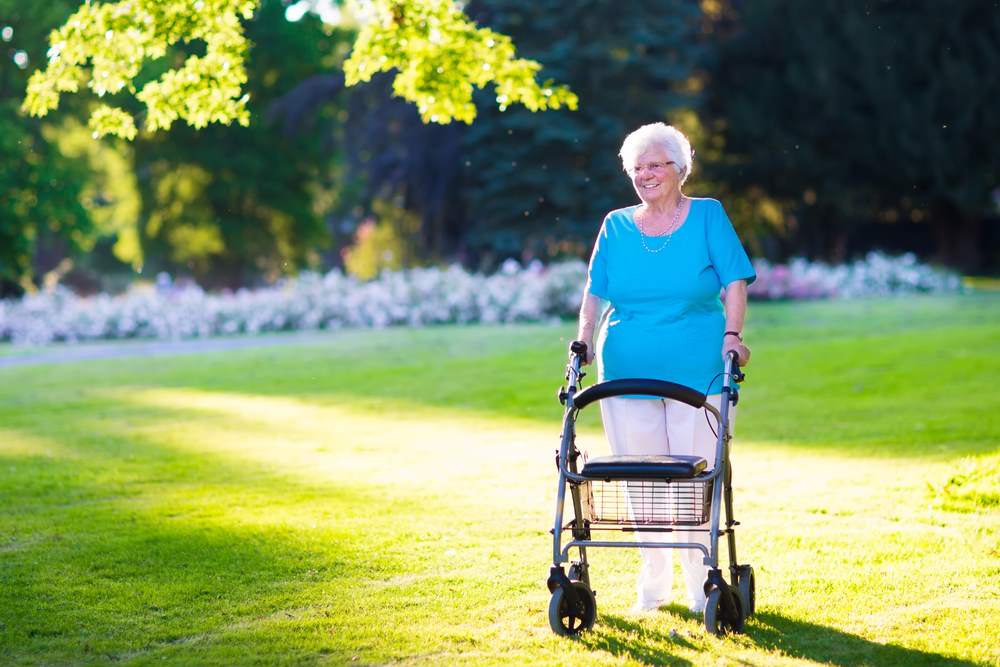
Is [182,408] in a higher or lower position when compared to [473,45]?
lower

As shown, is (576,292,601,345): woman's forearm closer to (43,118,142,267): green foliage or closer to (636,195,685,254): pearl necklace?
(636,195,685,254): pearl necklace

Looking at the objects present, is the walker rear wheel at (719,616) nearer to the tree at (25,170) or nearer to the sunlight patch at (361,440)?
the sunlight patch at (361,440)

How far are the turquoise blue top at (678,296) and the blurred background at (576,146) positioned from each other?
22515 millimetres

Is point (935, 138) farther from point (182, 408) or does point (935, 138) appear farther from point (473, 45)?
point (473, 45)

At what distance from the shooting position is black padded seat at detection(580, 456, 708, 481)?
471 cm

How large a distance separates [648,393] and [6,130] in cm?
2441

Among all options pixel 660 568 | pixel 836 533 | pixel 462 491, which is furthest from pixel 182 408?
pixel 660 568

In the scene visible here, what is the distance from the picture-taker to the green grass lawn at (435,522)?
517cm

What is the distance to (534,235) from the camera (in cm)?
3098

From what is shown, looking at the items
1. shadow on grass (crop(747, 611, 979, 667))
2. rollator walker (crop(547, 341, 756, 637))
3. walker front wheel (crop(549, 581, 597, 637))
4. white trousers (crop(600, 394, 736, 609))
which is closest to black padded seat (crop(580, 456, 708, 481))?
rollator walker (crop(547, 341, 756, 637))

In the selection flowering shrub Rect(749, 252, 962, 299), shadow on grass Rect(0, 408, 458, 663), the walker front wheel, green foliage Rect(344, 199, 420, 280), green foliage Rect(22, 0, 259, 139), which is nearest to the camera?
the walker front wheel

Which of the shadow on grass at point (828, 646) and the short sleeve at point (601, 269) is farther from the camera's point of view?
the short sleeve at point (601, 269)

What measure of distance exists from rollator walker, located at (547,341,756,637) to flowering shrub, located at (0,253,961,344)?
18.3 meters

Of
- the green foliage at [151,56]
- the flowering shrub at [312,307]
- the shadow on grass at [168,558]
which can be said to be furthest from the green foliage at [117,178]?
the green foliage at [151,56]
